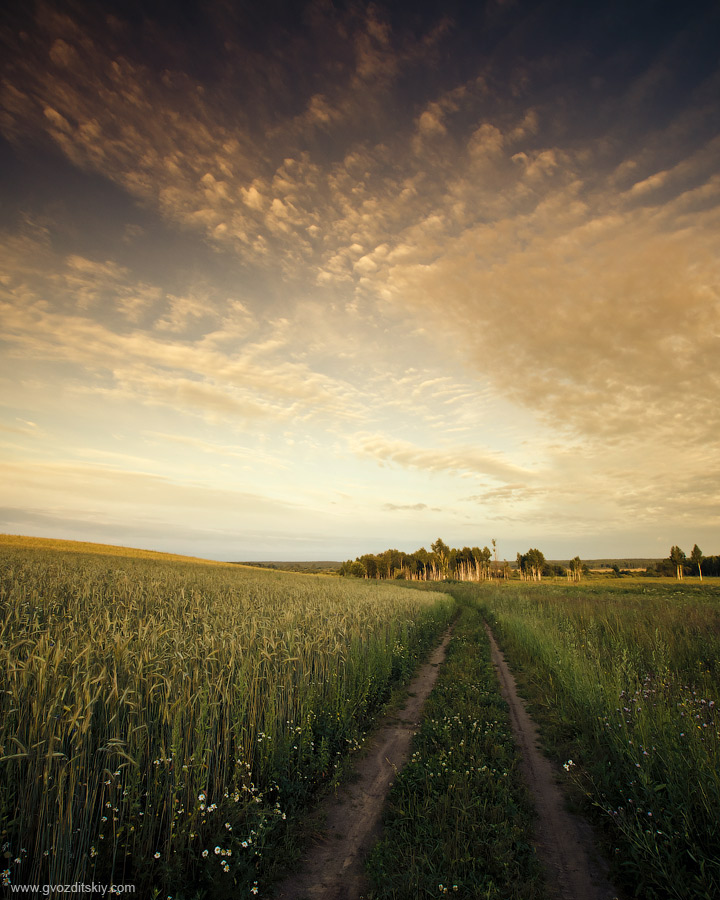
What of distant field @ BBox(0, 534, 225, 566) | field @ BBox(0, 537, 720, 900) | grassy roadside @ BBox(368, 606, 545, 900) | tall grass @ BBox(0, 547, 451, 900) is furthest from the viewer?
distant field @ BBox(0, 534, 225, 566)

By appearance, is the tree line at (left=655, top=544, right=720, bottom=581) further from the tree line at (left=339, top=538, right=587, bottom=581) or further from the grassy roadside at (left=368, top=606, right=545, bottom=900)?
the grassy roadside at (left=368, top=606, right=545, bottom=900)

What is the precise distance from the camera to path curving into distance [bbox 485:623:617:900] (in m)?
3.71

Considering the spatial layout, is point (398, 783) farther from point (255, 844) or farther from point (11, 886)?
point (11, 886)

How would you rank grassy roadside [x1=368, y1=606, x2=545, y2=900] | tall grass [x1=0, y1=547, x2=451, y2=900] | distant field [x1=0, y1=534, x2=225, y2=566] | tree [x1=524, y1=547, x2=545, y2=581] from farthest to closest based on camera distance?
tree [x1=524, y1=547, x2=545, y2=581] → distant field [x1=0, y1=534, x2=225, y2=566] → grassy roadside [x1=368, y1=606, x2=545, y2=900] → tall grass [x1=0, y1=547, x2=451, y2=900]

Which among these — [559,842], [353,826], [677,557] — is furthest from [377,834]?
[677,557]

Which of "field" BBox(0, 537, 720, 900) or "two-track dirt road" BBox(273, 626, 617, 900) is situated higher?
"field" BBox(0, 537, 720, 900)

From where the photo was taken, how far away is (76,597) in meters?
9.95

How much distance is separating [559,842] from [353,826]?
2288 millimetres

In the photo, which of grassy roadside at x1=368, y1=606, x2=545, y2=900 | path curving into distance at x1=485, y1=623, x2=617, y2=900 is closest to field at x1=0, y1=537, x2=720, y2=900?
grassy roadside at x1=368, y1=606, x2=545, y2=900

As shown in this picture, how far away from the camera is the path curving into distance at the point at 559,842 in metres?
3.71

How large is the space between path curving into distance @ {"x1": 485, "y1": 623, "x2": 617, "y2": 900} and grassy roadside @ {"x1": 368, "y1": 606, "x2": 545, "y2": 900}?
0.16m

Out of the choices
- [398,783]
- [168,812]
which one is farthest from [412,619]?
[168,812]

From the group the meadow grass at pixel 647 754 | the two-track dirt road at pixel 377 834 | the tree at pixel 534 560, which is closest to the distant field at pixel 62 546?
the two-track dirt road at pixel 377 834

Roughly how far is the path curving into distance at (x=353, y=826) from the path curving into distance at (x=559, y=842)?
6.01 feet
